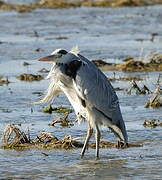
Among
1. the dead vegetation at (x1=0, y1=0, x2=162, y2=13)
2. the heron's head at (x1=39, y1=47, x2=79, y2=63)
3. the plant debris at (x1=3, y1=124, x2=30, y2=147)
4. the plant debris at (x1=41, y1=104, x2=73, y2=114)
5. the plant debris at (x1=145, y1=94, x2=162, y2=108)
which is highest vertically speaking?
the dead vegetation at (x1=0, y1=0, x2=162, y2=13)

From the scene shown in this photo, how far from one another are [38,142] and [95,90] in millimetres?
1046

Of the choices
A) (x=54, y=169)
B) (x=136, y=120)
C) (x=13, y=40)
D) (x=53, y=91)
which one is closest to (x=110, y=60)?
(x=13, y=40)

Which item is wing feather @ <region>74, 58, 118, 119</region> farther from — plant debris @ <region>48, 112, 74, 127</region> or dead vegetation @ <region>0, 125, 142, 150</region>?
plant debris @ <region>48, 112, 74, 127</region>

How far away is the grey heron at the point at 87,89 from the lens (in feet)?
27.7

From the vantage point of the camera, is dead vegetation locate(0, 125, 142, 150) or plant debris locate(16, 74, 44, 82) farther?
plant debris locate(16, 74, 44, 82)

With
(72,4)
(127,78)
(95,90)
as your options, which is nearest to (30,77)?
(127,78)

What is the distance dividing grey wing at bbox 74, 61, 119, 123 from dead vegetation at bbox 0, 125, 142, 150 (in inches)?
Answer: 21.6

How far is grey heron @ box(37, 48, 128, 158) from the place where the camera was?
8.45 meters

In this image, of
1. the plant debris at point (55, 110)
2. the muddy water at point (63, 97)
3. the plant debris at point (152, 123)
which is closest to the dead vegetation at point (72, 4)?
the muddy water at point (63, 97)

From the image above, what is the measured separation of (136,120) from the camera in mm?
10164

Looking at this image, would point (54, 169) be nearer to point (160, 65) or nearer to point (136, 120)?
point (136, 120)

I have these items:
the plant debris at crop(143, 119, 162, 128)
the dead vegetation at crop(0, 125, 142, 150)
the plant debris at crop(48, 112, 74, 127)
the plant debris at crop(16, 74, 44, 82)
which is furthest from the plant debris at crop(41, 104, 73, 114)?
the plant debris at crop(16, 74, 44, 82)

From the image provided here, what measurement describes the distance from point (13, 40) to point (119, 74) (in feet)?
17.7

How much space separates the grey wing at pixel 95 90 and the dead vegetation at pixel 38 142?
1.80ft
